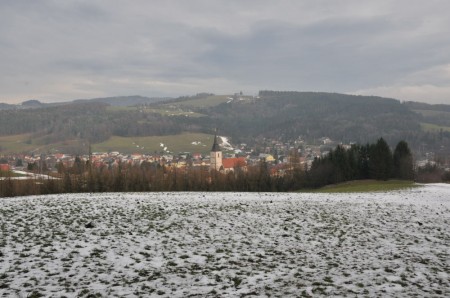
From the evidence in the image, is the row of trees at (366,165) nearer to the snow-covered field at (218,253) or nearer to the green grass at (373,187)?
the green grass at (373,187)

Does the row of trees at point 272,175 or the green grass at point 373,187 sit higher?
the row of trees at point 272,175

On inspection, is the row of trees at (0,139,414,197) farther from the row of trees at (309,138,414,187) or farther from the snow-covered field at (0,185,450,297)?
the snow-covered field at (0,185,450,297)

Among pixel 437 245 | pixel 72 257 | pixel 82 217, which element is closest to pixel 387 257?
pixel 437 245

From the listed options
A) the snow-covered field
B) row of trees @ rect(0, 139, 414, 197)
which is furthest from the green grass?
the snow-covered field

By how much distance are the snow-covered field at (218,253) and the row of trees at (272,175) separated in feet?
168

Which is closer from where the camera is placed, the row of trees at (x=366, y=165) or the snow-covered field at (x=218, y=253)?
the snow-covered field at (x=218, y=253)

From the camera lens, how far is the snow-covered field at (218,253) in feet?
37.4

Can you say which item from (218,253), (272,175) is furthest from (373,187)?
(218,253)

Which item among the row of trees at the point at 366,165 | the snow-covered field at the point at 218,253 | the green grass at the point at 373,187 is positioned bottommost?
the green grass at the point at 373,187

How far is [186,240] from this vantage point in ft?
57.7

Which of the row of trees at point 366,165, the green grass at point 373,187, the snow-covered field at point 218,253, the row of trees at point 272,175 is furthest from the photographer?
the row of trees at point 366,165

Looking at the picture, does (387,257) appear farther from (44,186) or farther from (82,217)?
(44,186)

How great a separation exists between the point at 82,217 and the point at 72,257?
28.8ft

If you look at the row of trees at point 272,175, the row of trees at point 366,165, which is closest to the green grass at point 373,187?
the row of trees at point 366,165
